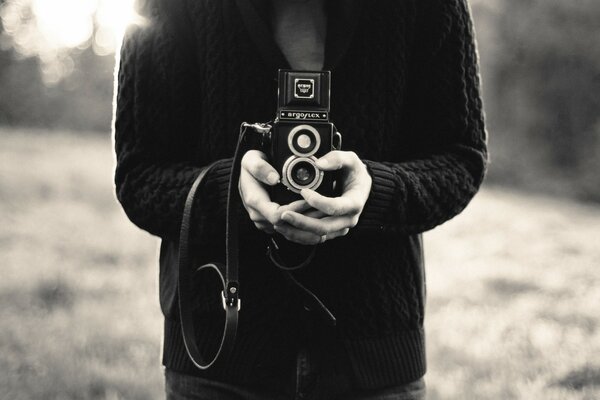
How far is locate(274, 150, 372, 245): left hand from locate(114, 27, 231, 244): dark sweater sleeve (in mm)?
187

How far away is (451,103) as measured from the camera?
1311mm

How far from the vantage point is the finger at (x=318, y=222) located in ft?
3.41

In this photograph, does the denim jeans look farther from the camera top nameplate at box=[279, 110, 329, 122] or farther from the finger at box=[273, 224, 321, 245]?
the camera top nameplate at box=[279, 110, 329, 122]

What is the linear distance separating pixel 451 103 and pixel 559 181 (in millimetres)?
13545

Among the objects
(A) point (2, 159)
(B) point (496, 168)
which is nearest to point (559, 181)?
(B) point (496, 168)

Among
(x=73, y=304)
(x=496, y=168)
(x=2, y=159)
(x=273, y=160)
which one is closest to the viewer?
(x=273, y=160)

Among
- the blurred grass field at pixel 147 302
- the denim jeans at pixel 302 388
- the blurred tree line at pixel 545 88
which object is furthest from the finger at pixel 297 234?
the blurred tree line at pixel 545 88

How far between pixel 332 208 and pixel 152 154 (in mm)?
375

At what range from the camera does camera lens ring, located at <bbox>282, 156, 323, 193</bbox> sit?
1.12 m

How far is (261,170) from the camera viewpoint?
1.11 meters

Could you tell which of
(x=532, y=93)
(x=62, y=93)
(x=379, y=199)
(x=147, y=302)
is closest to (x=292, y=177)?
(x=379, y=199)

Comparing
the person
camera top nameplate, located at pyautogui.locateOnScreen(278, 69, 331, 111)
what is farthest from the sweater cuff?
camera top nameplate, located at pyautogui.locateOnScreen(278, 69, 331, 111)

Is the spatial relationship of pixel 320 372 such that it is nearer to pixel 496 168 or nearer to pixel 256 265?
pixel 256 265

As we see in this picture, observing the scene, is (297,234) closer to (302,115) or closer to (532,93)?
(302,115)
